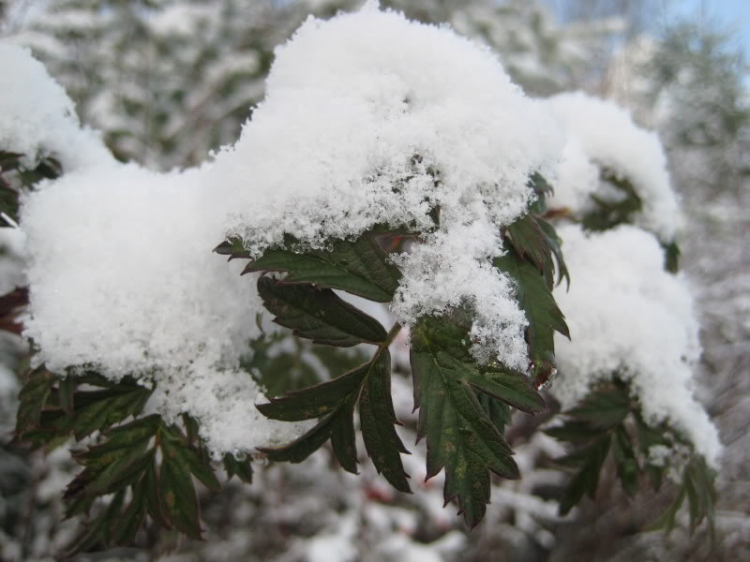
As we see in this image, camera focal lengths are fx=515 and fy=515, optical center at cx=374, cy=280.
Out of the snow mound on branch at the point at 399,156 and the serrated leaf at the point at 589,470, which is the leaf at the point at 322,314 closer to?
the snow mound on branch at the point at 399,156

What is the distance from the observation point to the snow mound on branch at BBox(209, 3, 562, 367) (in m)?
0.64

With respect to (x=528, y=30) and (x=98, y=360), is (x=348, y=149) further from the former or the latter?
(x=528, y=30)

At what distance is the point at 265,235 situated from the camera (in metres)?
0.63

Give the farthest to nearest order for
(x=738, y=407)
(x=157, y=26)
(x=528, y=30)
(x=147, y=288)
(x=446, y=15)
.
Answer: (x=528, y=30) < (x=446, y=15) < (x=157, y=26) < (x=738, y=407) < (x=147, y=288)

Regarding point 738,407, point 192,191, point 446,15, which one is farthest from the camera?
point 446,15

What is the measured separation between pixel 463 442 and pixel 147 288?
48 centimetres

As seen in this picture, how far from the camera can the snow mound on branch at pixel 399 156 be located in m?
0.64

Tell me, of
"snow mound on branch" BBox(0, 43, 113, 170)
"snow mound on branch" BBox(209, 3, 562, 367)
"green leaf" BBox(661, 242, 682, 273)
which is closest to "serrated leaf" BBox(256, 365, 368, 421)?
"snow mound on branch" BBox(209, 3, 562, 367)

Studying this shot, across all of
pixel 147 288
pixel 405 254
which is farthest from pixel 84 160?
pixel 405 254

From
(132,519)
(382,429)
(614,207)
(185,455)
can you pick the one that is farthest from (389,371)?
(614,207)

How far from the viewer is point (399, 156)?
66 cm

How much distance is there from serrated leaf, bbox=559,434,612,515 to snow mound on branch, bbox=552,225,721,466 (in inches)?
3.5

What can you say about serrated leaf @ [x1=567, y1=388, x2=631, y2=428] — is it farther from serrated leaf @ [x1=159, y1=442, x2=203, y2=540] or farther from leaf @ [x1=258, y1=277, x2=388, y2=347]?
serrated leaf @ [x1=159, y1=442, x2=203, y2=540]

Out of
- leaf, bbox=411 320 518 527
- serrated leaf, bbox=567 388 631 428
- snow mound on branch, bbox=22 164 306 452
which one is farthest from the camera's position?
serrated leaf, bbox=567 388 631 428
